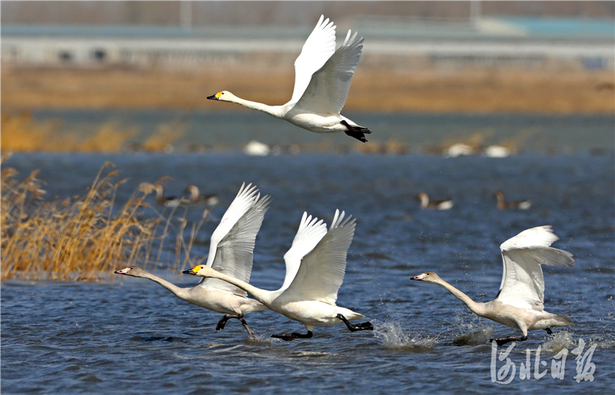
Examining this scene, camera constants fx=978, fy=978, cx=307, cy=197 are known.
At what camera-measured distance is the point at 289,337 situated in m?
9.54

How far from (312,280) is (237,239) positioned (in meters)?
1.14

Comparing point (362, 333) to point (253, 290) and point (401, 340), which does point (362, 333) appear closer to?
point (401, 340)

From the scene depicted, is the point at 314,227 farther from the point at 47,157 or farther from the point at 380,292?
the point at 47,157

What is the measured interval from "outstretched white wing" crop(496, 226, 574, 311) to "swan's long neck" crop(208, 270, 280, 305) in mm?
2224

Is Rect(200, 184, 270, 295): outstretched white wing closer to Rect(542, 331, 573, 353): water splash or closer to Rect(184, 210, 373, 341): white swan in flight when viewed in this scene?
Rect(184, 210, 373, 341): white swan in flight

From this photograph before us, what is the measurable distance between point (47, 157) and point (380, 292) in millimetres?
20817

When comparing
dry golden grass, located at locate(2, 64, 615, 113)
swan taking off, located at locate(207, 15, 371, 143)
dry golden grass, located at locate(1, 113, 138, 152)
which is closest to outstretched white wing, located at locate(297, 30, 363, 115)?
swan taking off, located at locate(207, 15, 371, 143)

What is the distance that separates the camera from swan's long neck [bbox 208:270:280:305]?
9133 millimetres

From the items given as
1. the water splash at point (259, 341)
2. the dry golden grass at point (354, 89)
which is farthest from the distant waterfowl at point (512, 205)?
the dry golden grass at point (354, 89)

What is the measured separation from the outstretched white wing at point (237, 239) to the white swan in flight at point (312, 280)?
321mm

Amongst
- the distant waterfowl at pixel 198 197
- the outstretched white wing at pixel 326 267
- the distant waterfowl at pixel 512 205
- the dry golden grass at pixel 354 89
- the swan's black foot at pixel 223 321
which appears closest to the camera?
the outstretched white wing at pixel 326 267

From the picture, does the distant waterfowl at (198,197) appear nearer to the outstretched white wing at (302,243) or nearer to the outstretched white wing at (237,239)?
the outstretched white wing at (237,239)

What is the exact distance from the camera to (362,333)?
10273 millimetres

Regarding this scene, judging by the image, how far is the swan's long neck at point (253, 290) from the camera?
913cm
